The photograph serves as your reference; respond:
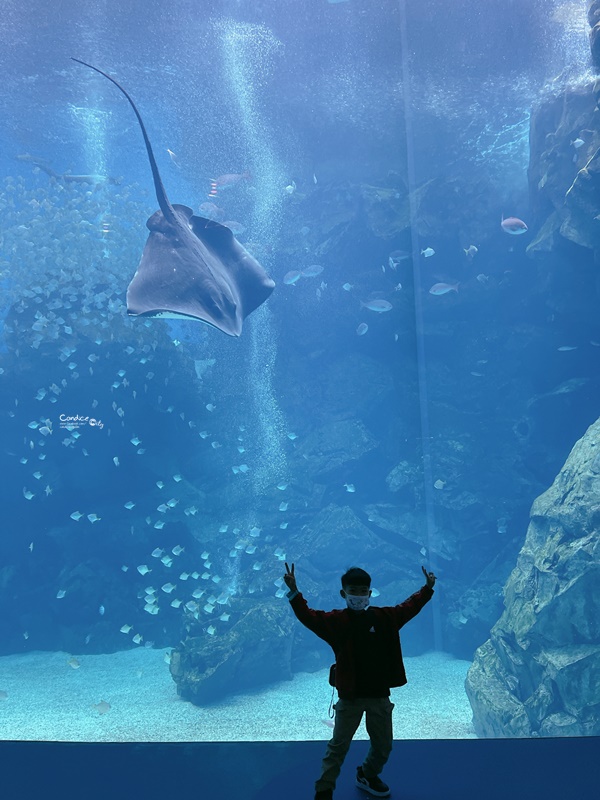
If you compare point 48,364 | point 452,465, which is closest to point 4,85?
point 48,364

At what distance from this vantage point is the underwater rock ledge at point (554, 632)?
6.29 meters

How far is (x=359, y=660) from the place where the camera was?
2086mm

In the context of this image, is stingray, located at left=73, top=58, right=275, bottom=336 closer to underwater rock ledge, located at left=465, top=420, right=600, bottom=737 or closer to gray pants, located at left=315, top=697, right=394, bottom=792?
gray pants, located at left=315, top=697, right=394, bottom=792

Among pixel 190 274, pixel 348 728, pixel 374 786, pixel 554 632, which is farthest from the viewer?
pixel 190 274

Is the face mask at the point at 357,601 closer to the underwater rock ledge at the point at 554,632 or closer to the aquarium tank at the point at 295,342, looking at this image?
the underwater rock ledge at the point at 554,632

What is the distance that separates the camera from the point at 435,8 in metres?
12.0

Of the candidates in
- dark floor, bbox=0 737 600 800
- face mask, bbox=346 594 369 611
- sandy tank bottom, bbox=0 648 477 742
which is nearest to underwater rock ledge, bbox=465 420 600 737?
sandy tank bottom, bbox=0 648 477 742

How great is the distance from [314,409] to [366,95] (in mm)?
8762

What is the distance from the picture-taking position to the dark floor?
2.32 metres

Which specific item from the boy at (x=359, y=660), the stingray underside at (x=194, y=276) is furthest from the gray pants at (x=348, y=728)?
the stingray underside at (x=194, y=276)

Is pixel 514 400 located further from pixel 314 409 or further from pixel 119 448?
pixel 119 448

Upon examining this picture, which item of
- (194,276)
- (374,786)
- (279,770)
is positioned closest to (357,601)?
(374,786)

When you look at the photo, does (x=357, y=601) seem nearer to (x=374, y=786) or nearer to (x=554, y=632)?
(x=374, y=786)

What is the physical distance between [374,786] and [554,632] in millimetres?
5553
